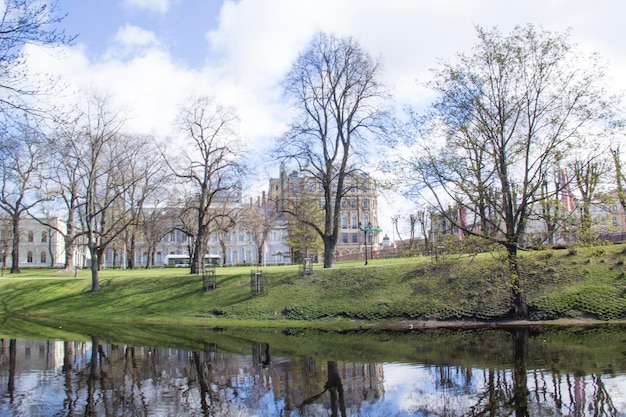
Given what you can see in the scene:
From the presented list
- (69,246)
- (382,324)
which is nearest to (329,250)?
(382,324)

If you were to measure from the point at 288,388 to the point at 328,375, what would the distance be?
5.02 ft

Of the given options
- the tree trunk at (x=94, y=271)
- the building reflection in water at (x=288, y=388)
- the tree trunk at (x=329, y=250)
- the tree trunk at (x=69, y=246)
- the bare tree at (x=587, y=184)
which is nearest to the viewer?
the building reflection in water at (x=288, y=388)

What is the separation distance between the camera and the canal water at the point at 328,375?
9930 millimetres

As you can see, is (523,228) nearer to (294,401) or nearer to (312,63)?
(294,401)

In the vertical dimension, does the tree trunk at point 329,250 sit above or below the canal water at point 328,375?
above

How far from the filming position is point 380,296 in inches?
1039

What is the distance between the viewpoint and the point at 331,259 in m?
33.4

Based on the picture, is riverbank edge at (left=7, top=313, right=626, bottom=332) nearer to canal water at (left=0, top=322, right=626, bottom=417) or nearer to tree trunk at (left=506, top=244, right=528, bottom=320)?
tree trunk at (left=506, top=244, right=528, bottom=320)

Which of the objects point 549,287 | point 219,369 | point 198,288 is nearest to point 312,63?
point 198,288

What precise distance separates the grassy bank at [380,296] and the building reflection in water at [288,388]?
8.66m

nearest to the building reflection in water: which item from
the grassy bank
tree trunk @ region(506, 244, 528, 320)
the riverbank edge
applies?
tree trunk @ region(506, 244, 528, 320)

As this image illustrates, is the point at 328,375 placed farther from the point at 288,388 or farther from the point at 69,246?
the point at 69,246

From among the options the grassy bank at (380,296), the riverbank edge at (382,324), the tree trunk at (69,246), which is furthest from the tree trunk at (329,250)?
the tree trunk at (69,246)

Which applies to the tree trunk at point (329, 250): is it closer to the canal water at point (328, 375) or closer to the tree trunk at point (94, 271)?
the canal water at point (328, 375)
